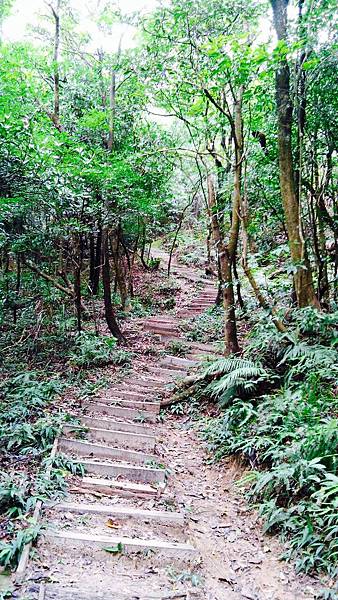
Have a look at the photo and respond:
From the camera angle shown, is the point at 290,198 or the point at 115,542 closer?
the point at 115,542

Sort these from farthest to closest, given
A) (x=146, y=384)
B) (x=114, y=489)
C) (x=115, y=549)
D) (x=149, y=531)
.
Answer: (x=146, y=384) → (x=114, y=489) → (x=149, y=531) → (x=115, y=549)

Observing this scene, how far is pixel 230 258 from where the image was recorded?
289 inches

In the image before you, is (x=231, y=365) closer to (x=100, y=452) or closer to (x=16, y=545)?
(x=100, y=452)

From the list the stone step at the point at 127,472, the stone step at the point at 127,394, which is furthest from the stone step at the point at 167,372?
the stone step at the point at 127,472

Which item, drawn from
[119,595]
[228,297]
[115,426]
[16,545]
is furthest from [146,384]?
[119,595]

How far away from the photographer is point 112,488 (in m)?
4.63

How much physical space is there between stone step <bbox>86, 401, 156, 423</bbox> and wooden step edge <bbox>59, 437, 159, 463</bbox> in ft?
3.81

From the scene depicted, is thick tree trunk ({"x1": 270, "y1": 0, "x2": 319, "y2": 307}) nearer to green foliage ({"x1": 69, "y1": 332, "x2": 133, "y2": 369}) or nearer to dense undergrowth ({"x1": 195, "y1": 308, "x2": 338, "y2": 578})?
dense undergrowth ({"x1": 195, "y1": 308, "x2": 338, "y2": 578})

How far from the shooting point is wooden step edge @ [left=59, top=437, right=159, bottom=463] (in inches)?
210

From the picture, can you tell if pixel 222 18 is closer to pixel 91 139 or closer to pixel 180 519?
pixel 91 139

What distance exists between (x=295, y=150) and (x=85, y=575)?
23.8 ft

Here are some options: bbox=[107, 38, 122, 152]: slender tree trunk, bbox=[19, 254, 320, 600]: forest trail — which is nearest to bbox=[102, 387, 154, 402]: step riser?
bbox=[19, 254, 320, 600]: forest trail

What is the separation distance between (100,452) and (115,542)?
1798mm

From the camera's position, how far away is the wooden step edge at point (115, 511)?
159 inches
